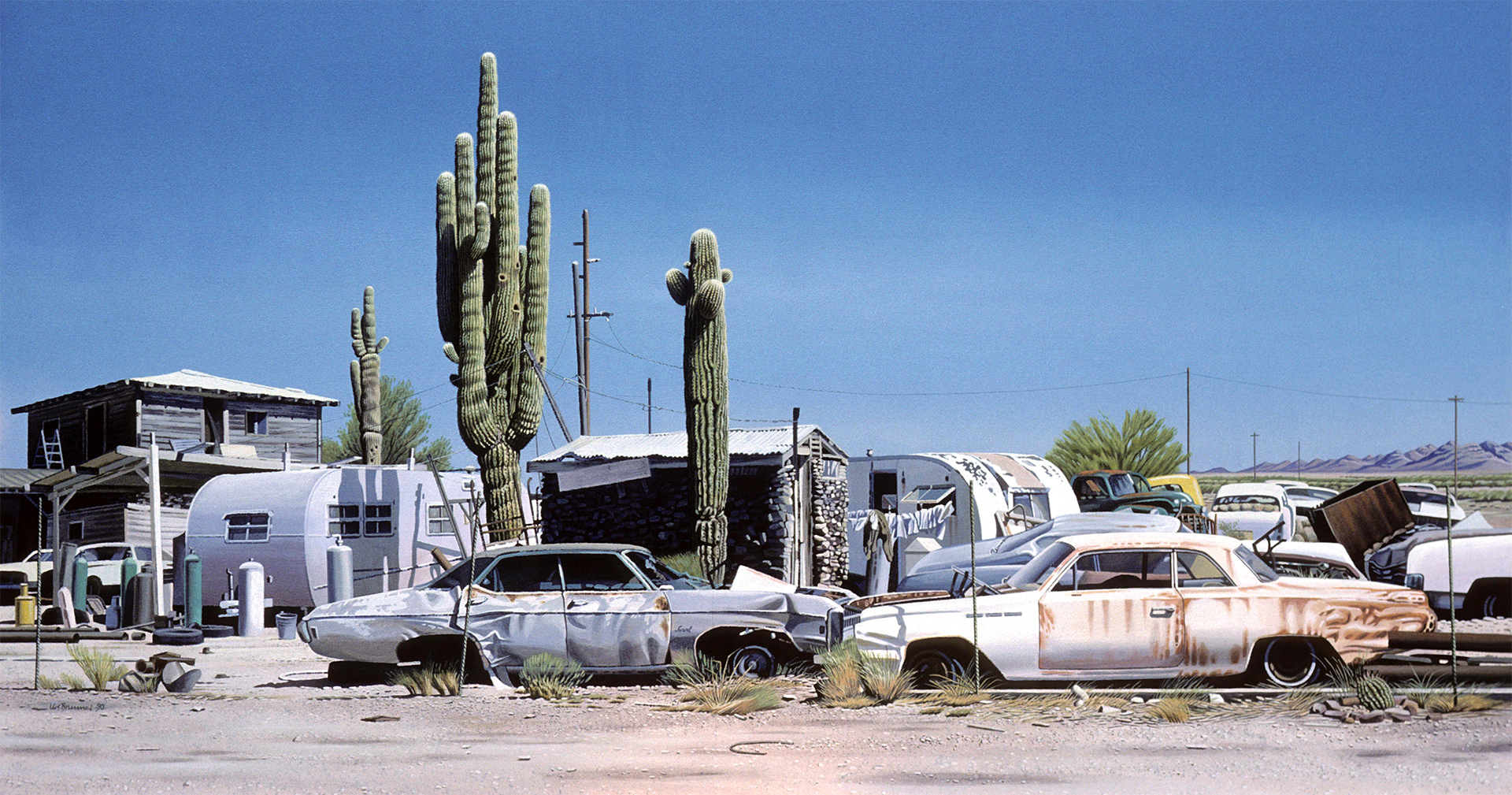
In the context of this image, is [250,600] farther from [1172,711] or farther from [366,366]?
[1172,711]

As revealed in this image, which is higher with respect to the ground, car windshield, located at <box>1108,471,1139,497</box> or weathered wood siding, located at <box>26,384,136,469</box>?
weathered wood siding, located at <box>26,384,136,469</box>

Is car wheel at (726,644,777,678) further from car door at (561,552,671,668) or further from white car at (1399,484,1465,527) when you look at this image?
white car at (1399,484,1465,527)

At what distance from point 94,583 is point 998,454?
17645 mm

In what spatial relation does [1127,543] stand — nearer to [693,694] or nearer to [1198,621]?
[1198,621]

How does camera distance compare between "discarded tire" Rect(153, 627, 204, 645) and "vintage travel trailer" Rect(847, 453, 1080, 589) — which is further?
"vintage travel trailer" Rect(847, 453, 1080, 589)

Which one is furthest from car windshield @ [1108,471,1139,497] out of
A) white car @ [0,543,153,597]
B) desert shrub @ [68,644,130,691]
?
desert shrub @ [68,644,130,691]

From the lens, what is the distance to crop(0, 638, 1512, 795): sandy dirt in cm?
754

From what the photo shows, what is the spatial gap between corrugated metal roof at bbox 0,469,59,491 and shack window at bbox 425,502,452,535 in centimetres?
1539

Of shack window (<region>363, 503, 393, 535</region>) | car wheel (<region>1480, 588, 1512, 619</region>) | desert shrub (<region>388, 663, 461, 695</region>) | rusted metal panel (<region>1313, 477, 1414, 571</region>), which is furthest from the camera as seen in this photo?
shack window (<region>363, 503, 393, 535</region>)

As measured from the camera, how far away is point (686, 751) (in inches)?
331

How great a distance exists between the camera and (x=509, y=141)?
21625 mm

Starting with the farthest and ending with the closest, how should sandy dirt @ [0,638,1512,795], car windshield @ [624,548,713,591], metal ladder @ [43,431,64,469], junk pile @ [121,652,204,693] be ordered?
metal ladder @ [43,431,64,469] → junk pile @ [121,652,204,693] → car windshield @ [624,548,713,591] → sandy dirt @ [0,638,1512,795]

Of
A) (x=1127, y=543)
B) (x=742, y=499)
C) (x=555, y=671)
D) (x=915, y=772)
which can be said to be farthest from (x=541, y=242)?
(x=915, y=772)

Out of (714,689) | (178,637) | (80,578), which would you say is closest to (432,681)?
(714,689)
